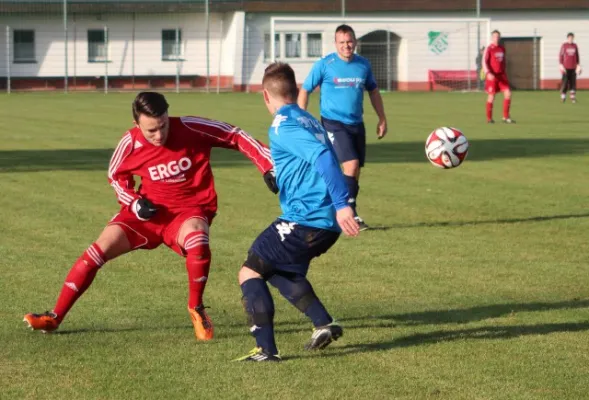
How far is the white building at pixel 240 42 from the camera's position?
171 feet

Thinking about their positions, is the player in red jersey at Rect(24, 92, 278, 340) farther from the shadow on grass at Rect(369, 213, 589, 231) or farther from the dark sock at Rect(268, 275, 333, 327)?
the shadow on grass at Rect(369, 213, 589, 231)

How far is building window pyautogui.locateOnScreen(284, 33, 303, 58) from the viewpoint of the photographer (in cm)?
5081

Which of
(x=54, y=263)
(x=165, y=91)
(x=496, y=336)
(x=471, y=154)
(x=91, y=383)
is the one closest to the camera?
(x=91, y=383)

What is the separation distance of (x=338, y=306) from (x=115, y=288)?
1.78 metres

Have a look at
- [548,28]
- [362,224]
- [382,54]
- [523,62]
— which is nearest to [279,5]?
[382,54]

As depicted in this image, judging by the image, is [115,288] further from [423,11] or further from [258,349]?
[423,11]

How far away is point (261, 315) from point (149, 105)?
4.70 feet

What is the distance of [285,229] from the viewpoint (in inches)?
253

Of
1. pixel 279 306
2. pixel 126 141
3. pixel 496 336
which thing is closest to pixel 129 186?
pixel 126 141

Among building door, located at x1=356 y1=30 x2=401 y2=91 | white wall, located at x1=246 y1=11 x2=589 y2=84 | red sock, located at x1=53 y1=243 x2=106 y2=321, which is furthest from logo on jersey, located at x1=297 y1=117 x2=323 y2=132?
building door, located at x1=356 y1=30 x2=401 y2=91

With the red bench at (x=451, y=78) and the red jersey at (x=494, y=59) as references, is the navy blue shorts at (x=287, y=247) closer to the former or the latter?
the red jersey at (x=494, y=59)

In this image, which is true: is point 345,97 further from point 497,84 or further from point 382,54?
point 382,54

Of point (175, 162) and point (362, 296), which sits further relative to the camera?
point (362, 296)

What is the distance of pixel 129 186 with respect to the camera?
24.2 feet
